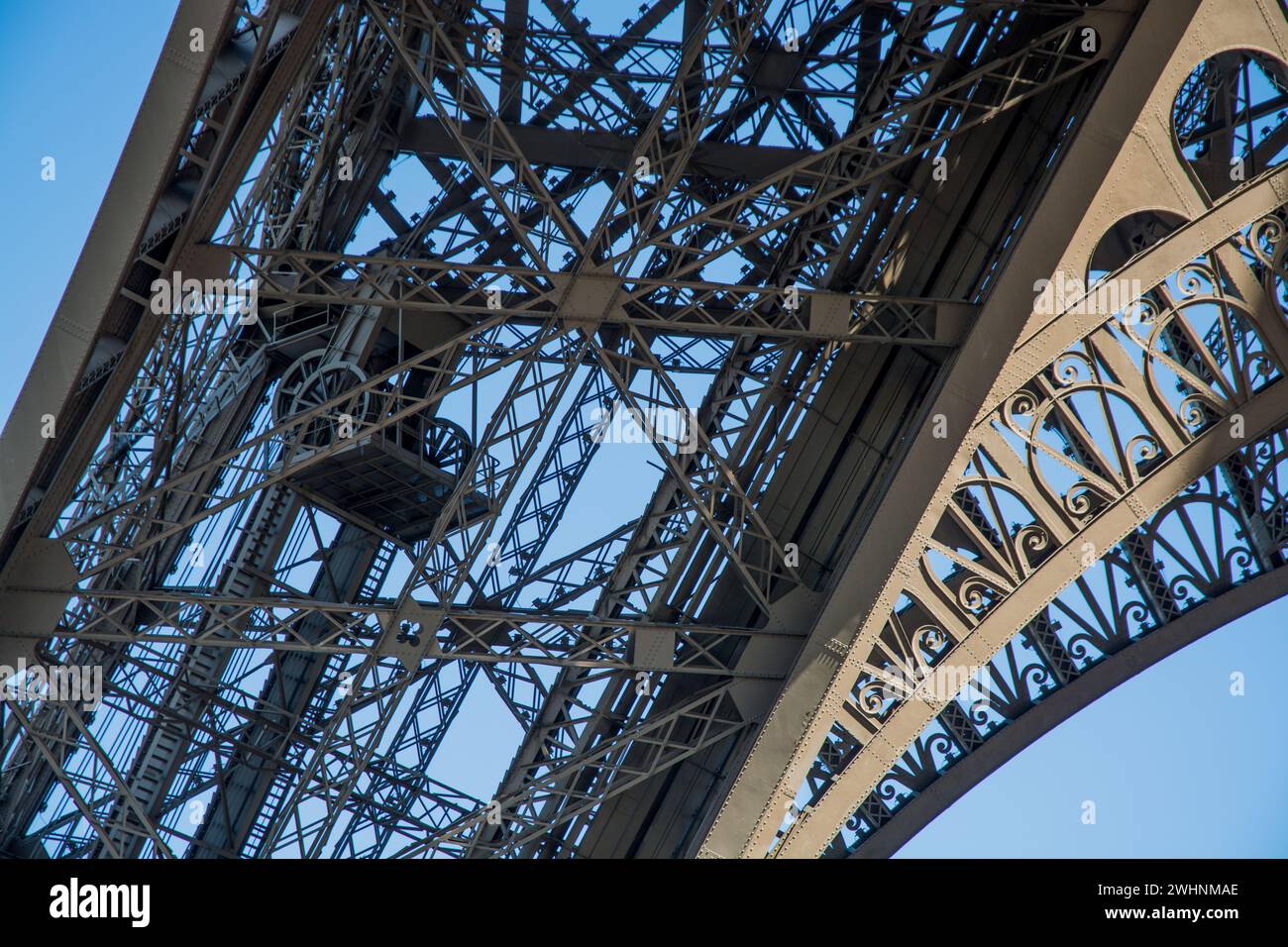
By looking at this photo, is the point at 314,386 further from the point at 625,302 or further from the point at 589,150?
the point at 625,302

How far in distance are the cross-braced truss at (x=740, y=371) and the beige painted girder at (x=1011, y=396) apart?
0.03m

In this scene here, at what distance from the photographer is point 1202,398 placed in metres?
11.3

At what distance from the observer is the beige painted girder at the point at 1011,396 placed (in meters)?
10.5

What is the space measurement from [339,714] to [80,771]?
5.53 meters

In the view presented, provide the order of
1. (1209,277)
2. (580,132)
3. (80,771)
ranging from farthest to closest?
(80,771) < (580,132) < (1209,277)

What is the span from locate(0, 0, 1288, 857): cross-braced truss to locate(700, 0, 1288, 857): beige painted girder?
29 mm

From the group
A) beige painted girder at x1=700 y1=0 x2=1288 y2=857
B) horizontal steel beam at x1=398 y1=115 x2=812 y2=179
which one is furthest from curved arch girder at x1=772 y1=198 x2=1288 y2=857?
horizontal steel beam at x1=398 y1=115 x2=812 y2=179

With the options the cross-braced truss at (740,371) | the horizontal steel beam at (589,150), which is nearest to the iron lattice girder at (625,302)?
the cross-braced truss at (740,371)

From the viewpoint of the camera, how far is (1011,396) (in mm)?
10930

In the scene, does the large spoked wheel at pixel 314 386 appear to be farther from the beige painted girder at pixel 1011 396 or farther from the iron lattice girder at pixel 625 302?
the beige painted girder at pixel 1011 396

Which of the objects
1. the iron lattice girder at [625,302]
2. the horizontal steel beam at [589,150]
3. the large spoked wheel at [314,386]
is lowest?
the iron lattice girder at [625,302]

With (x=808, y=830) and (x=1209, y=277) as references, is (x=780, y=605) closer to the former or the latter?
(x=808, y=830)
